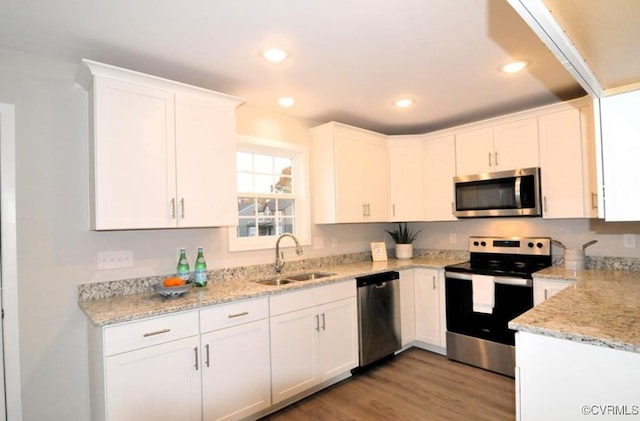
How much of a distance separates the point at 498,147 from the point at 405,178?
957mm

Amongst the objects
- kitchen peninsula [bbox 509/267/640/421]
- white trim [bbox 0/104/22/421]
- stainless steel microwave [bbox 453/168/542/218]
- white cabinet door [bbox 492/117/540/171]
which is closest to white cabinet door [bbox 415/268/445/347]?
stainless steel microwave [bbox 453/168/542/218]

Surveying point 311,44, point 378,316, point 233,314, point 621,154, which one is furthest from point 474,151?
point 233,314

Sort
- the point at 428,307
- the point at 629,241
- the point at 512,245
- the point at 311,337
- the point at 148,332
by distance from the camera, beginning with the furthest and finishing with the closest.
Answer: the point at 428,307, the point at 512,245, the point at 629,241, the point at 311,337, the point at 148,332

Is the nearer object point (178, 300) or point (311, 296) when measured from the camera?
point (178, 300)

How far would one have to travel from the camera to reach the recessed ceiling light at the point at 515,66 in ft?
7.48

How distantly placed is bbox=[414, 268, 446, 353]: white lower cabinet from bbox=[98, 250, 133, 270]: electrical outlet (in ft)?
8.47

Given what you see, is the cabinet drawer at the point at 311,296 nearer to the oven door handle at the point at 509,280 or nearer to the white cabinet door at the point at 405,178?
the oven door handle at the point at 509,280

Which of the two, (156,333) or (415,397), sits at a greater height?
(156,333)

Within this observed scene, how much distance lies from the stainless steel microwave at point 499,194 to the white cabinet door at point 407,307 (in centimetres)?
80

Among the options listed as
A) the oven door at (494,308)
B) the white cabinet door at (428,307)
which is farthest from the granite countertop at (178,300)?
the oven door at (494,308)

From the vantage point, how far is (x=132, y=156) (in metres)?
2.09

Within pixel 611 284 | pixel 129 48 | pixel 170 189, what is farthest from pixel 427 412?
pixel 129 48

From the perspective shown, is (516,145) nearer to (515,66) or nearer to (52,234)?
(515,66)

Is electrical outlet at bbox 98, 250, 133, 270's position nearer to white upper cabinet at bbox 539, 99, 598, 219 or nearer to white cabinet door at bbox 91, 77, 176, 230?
white cabinet door at bbox 91, 77, 176, 230
